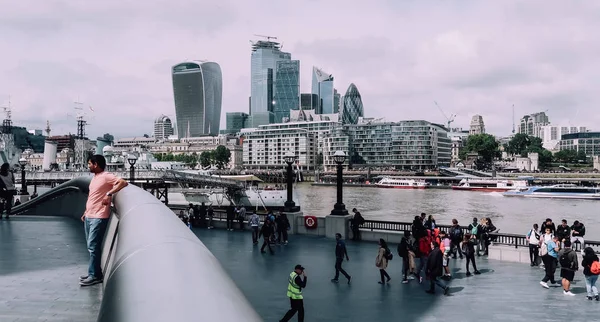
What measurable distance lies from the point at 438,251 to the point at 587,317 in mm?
3494

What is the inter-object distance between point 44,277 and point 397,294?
334 inches

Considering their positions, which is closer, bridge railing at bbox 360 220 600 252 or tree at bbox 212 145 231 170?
bridge railing at bbox 360 220 600 252

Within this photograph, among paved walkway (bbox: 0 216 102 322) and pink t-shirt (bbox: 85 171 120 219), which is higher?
pink t-shirt (bbox: 85 171 120 219)

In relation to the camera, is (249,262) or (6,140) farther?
(6,140)

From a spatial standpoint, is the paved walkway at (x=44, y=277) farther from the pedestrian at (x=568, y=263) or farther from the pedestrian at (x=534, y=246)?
the pedestrian at (x=534, y=246)

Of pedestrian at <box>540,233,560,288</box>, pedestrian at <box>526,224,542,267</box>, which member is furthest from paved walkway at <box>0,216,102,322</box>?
pedestrian at <box>526,224,542,267</box>

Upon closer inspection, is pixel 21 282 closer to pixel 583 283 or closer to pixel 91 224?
pixel 91 224

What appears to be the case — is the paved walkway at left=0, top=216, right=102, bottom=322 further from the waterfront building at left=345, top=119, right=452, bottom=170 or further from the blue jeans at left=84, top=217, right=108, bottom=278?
the waterfront building at left=345, top=119, right=452, bottom=170

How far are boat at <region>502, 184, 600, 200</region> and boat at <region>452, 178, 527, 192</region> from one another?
7974mm

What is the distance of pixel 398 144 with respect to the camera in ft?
588

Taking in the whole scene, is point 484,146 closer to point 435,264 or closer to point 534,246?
point 534,246

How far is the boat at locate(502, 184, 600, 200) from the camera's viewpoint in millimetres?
82631

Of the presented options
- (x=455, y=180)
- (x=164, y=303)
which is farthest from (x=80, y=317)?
(x=455, y=180)

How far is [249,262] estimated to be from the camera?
1664cm
